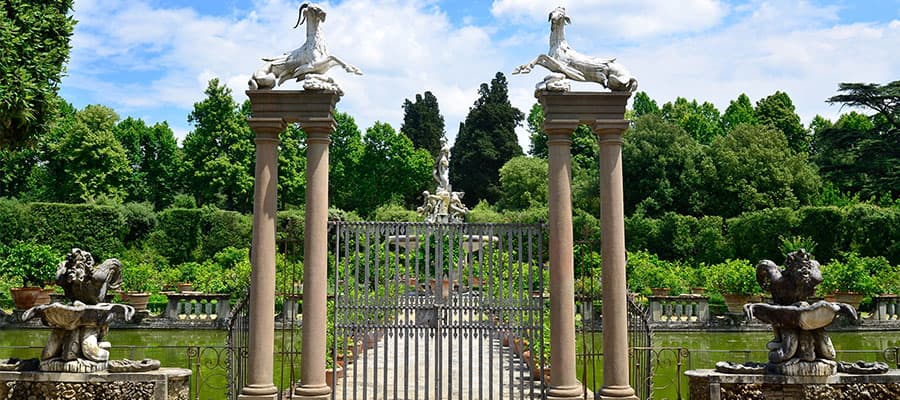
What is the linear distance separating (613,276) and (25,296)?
2128 cm

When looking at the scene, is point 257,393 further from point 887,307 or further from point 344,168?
point 344,168

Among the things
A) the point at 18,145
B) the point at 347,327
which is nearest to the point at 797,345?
the point at 347,327

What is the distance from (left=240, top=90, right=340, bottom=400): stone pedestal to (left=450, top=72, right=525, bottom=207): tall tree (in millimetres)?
38039

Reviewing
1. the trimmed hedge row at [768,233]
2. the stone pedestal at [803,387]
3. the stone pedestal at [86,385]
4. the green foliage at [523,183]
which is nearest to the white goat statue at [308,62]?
the stone pedestal at [86,385]

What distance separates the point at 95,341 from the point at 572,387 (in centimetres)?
564

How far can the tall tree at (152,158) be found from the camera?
137ft

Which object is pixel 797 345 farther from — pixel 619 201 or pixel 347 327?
pixel 347 327

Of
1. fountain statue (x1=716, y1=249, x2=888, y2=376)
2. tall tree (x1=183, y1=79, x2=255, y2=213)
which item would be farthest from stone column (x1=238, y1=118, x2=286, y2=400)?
tall tree (x1=183, y1=79, x2=255, y2=213)

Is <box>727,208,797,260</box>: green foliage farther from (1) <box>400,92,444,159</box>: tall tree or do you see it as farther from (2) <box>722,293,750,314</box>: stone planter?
(1) <box>400,92,444,159</box>: tall tree

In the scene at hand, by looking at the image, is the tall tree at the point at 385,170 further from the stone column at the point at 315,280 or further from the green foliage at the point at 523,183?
the stone column at the point at 315,280

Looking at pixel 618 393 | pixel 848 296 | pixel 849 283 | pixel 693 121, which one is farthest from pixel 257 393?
pixel 693 121

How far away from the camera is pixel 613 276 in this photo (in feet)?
28.0

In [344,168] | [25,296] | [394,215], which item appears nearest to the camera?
[25,296]

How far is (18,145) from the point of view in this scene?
12.6 meters
